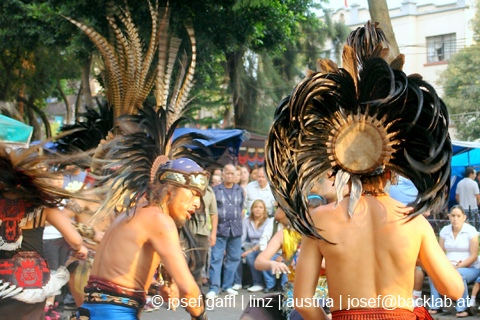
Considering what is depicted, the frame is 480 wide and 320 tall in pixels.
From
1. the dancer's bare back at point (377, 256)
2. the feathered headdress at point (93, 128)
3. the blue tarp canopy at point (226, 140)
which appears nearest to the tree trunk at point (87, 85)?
the blue tarp canopy at point (226, 140)

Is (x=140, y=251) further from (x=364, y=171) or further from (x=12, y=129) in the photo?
(x=12, y=129)

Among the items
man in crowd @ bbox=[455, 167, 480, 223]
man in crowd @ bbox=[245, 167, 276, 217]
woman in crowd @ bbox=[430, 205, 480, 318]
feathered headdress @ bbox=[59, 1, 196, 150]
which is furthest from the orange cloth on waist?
man in crowd @ bbox=[455, 167, 480, 223]

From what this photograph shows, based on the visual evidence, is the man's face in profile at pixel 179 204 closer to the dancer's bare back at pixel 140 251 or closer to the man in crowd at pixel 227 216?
the dancer's bare back at pixel 140 251

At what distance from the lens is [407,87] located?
8.39ft

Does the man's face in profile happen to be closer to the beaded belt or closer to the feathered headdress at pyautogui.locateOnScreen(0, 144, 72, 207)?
the beaded belt

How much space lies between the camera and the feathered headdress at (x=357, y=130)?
255 cm

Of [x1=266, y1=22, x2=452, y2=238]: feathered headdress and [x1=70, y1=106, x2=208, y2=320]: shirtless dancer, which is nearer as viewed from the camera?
[x1=266, y1=22, x2=452, y2=238]: feathered headdress

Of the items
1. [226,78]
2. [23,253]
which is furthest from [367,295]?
[226,78]

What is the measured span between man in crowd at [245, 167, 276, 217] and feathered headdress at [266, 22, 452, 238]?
6108 millimetres

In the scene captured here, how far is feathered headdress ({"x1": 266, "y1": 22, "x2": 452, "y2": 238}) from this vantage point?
255 centimetres

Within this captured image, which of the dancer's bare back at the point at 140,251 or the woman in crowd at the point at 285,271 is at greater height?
the dancer's bare back at the point at 140,251

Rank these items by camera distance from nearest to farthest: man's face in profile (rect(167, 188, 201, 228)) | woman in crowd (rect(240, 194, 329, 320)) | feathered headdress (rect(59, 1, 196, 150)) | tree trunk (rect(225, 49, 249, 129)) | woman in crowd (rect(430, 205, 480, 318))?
man's face in profile (rect(167, 188, 201, 228)) < woman in crowd (rect(240, 194, 329, 320)) < feathered headdress (rect(59, 1, 196, 150)) < woman in crowd (rect(430, 205, 480, 318)) < tree trunk (rect(225, 49, 249, 129))

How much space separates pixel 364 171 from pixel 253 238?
615 centimetres

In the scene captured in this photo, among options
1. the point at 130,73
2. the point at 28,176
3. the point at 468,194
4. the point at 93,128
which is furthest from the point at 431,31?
the point at 28,176
